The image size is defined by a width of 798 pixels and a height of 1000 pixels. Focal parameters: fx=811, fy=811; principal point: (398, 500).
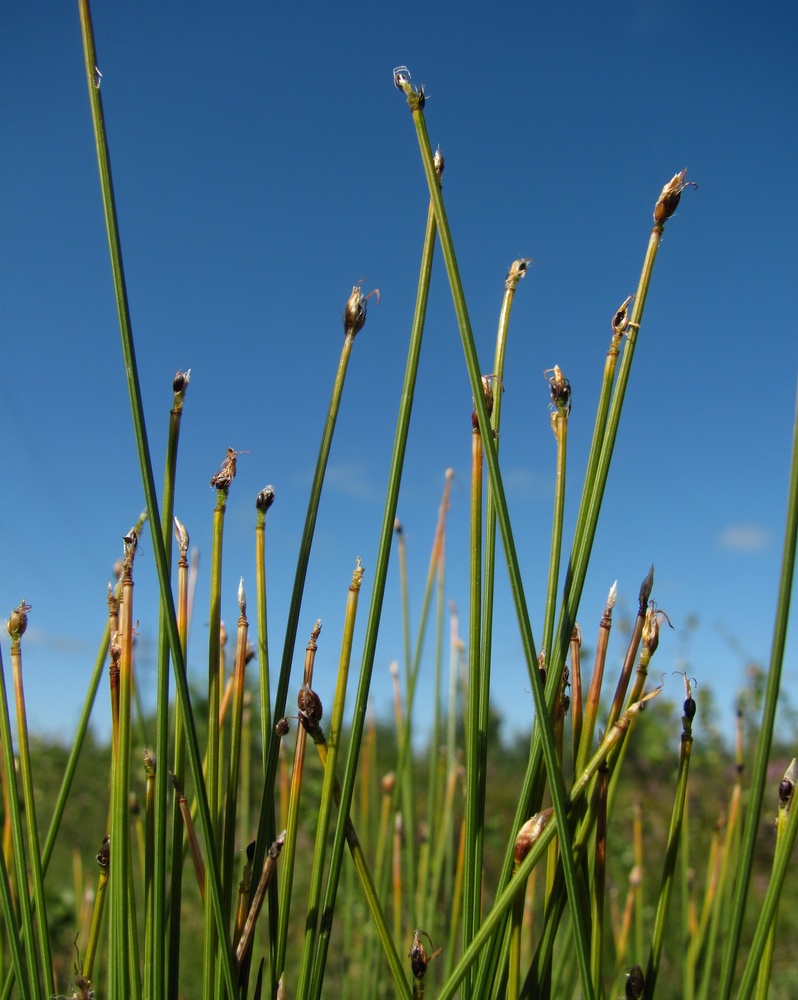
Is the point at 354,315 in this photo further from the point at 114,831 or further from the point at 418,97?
the point at 114,831

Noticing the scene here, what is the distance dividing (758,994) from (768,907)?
0.51ft

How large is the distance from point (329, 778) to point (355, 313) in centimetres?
31

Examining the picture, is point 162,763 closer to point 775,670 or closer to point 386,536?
point 386,536

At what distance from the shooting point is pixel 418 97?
0.48 m

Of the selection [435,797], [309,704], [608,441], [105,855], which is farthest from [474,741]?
[435,797]

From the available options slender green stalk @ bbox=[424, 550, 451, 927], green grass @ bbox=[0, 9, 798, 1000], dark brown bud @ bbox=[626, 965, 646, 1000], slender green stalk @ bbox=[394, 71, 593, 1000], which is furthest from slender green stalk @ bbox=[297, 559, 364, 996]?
slender green stalk @ bbox=[424, 550, 451, 927]

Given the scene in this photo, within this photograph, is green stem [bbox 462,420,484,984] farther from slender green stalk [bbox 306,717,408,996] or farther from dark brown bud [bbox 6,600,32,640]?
dark brown bud [bbox 6,600,32,640]

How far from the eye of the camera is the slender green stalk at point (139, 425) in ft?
1.55

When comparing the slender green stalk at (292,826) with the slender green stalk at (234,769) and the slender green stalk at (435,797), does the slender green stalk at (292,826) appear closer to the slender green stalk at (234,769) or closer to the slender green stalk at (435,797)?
the slender green stalk at (234,769)

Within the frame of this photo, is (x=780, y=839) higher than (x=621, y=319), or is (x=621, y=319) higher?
(x=621, y=319)

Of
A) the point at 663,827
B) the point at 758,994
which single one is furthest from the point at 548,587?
the point at 663,827

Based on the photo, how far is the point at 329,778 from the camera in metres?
0.54

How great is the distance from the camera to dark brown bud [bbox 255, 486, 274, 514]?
60 cm

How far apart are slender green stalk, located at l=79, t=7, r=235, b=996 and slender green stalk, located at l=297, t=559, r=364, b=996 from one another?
2.1 inches
